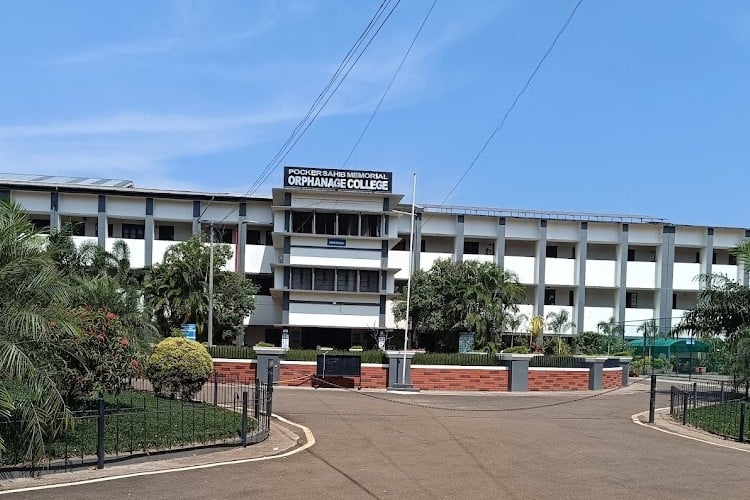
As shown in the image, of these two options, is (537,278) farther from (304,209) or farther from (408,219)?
(304,209)

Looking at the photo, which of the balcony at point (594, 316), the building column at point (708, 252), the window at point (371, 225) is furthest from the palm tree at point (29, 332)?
the building column at point (708, 252)

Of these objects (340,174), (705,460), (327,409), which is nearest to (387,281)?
(340,174)

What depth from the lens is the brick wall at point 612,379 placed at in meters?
36.1

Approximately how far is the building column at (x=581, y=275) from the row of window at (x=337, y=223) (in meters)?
16.5

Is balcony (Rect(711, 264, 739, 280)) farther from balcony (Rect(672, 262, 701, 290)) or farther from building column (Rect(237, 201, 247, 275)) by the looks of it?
building column (Rect(237, 201, 247, 275))

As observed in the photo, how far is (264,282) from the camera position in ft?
177

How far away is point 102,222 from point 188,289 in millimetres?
11190

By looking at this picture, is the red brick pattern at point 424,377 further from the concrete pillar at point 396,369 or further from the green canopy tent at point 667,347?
the green canopy tent at point 667,347

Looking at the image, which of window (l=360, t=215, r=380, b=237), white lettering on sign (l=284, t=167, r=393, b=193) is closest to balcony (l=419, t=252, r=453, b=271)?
window (l=360, t=215, r=380, b=237)

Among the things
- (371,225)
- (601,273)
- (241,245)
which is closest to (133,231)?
(241,245)

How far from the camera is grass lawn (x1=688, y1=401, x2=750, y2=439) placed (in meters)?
19.5

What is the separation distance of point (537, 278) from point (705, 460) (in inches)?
1648

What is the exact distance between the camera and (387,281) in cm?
4934

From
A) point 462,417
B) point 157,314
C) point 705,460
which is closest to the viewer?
point 705,460
